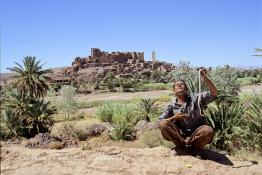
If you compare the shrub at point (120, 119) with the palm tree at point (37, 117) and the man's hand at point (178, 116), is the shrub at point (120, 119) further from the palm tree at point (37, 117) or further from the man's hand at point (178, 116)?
the man's hand at point (178, 116)

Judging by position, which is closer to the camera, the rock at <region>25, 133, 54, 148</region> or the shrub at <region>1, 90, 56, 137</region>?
the rock at <region>25, 133, 54, 148</region>

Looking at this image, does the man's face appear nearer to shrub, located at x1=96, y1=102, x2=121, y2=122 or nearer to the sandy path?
the sandy path

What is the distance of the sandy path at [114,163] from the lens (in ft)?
21.7

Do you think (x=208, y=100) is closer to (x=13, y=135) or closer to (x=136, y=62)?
(x=13, y=135)

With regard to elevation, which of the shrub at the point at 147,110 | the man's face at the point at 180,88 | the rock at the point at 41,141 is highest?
the man's face at the point at 180,88

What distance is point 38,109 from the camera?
18.6 metres

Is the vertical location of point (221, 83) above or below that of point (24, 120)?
above

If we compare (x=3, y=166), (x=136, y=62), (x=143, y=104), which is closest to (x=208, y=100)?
(x=3, y=166)

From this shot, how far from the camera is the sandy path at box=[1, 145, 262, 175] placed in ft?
Result: 21.7

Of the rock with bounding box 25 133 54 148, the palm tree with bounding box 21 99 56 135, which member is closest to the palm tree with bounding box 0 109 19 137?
the palm tree with bounding box 21 99 56 135

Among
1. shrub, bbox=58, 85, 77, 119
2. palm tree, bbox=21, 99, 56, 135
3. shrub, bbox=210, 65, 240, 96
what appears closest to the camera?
palm tree, bbox=21, 99, 56, 135

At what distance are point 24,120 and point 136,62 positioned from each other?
379 ft

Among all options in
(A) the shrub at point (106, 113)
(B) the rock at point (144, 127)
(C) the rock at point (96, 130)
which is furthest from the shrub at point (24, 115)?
(B) the rock at point (144, 127)

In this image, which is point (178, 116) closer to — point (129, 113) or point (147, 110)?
point (129, 113)
